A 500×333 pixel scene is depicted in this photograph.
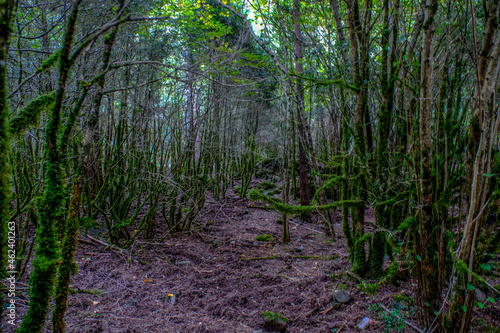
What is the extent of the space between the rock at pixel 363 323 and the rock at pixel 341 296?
31 centimetres

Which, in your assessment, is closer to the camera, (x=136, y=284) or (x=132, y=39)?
(x=136, y=284)

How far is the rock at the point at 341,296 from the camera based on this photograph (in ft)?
9.38

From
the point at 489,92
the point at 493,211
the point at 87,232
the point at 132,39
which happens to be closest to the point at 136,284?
the point at 87,232

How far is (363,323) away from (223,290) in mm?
1685

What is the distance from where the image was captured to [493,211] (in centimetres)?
182

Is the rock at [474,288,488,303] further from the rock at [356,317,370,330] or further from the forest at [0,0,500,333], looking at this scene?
the rock at [356,317,370,330]

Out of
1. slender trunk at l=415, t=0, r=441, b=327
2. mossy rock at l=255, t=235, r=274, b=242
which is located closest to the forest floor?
mossy rock at l=255, t=235, r=274, b=242

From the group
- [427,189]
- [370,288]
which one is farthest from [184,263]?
[427,189]

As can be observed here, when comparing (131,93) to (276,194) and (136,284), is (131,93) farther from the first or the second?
(276,194)

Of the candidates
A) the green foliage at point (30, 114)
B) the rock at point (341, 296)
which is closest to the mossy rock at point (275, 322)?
the rock at point (341, 296)

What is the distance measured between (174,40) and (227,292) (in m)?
5.61

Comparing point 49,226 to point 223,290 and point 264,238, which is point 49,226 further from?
point 264,238

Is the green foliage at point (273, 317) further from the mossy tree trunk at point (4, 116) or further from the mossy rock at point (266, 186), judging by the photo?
the mossy rock at point (266, 186)

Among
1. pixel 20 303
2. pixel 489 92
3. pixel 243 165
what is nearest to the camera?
pixel 489 92
